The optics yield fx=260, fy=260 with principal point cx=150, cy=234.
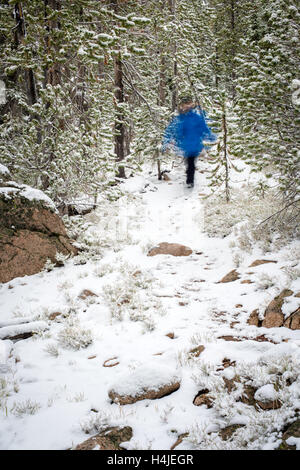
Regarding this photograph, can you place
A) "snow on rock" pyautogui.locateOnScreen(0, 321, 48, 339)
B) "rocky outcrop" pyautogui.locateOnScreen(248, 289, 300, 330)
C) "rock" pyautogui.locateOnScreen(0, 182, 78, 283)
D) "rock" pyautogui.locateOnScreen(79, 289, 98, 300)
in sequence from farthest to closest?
"rock" pyautogui.locateOnScreen(0, 182, 78, 283)
"rock" pyautogui.locateOnScreen(79, 289, 98, 300)
"snow on rock" pyautogui.locateOnScreen(0, 321, 48, 339)
"rocky outcrop" pyautogui.locateOnScreen(248, 289, 300, 330)

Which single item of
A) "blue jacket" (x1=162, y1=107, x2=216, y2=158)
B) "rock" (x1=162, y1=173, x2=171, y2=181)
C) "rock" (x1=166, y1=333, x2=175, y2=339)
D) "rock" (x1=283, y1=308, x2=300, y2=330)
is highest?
"blue jacket" (x1=162, y1=107, x2=216, y2=158)

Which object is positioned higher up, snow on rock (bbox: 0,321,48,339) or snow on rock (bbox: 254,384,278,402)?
snow on rock (bbox: 254,384,278,402)

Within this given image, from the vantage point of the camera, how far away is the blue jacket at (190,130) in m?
9.86

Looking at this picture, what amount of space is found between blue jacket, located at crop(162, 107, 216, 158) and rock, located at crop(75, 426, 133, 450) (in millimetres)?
9211

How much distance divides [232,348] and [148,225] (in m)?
7.14

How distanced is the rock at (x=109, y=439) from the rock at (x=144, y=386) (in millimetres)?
344

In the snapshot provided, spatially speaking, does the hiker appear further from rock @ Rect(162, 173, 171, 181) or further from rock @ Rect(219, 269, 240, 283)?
rock @ Rect(219, 269, 240, 283)

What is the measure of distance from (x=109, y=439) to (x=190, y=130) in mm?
9839

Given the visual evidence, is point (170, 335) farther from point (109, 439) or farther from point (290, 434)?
point (290, 434)

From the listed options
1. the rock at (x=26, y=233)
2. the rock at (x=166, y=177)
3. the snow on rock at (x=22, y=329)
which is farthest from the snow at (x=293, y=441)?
the rock at (x=166, y=177)

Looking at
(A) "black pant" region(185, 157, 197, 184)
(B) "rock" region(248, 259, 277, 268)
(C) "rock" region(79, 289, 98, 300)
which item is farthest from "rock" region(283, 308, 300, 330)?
(A) "black pant" region(185, 157, 197, 184)

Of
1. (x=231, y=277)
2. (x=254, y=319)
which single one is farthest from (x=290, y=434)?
(x=231, y=277)

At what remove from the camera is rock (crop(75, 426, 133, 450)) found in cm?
222

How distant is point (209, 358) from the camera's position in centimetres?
333
